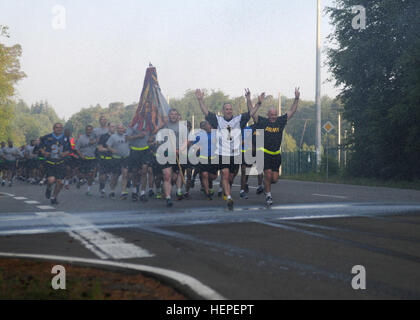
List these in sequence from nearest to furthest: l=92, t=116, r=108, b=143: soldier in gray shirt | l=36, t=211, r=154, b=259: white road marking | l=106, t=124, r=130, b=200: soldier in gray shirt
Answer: l=36, t=211, r=154, b=259: white road marking < l=106, t=124, r=130, b=200: soldier in gray shirt < l=92, t=116, r=108, b=143: soldier in gray shirt

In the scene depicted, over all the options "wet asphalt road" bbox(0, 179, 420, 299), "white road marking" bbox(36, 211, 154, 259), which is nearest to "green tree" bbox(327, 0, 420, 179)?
"wet asphalt road" bbox(0, 179, 420, 299)

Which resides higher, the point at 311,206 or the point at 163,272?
the point at 311,206

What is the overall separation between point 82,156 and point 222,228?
39.6 feet

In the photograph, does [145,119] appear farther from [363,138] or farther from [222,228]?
[363,138]

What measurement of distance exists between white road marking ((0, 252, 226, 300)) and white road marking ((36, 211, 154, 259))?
0.42 metres

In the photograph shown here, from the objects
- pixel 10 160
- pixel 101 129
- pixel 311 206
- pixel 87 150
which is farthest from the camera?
pixel 10 160

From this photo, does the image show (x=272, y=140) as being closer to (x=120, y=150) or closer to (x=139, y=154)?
(x=139, y=154)

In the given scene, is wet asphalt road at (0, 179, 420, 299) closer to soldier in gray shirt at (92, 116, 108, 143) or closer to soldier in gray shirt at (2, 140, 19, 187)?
soldier in gray shirt at (92, 116, 108, 143)

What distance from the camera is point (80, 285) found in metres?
4.90

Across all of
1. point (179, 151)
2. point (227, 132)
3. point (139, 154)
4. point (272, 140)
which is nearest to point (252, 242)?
point (227, 132)

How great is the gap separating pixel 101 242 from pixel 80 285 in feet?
8.55

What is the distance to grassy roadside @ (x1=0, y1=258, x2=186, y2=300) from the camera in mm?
4555

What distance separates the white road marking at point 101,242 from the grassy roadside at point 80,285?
86 centimetres
